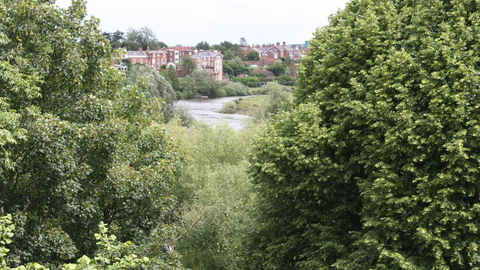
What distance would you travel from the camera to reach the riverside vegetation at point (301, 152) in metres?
12.9

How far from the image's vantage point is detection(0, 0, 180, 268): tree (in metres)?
12.2

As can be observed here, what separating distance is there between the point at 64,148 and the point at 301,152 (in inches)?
343

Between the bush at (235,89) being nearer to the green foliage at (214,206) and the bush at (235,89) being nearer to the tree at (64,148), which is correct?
the green foliage at (214,206)

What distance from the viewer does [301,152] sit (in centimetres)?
1667

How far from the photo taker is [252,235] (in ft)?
65.7

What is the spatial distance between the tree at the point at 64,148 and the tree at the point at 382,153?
5.18m

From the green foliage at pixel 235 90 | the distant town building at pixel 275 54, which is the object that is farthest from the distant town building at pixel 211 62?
the green foliage at pixel 235 90

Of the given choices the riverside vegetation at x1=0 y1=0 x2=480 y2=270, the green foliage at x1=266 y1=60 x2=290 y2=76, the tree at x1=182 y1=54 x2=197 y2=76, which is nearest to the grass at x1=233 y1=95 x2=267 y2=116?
the tree at x1=182 y1=54 x2=197 y2=76

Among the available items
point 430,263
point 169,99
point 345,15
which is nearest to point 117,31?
point 169,99

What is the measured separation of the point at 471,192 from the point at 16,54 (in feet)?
50.3

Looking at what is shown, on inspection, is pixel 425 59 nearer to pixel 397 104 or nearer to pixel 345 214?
pixel 397 104

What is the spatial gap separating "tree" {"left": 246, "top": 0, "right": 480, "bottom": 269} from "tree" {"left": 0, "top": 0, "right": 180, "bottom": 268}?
5180 mm

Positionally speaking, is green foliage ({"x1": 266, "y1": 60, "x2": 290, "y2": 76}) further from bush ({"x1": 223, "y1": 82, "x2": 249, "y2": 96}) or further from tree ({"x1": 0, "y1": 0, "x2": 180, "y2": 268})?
tree ({"x1": 0, "y1": 0, "x2": 180, "y2": 268})

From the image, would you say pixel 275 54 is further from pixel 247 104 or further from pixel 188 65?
pixel 247 104
